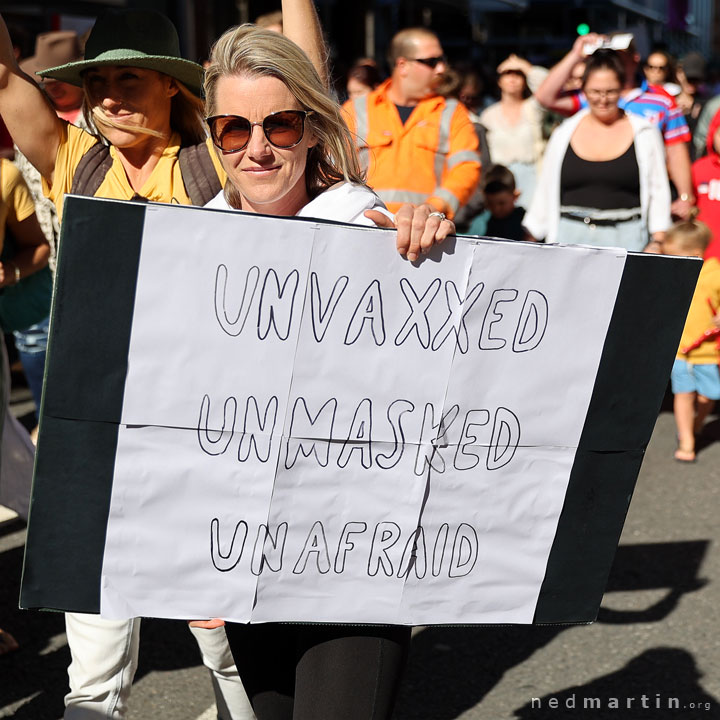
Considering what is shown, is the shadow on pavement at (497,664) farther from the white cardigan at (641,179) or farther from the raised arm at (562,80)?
the raised arm at (562,80)

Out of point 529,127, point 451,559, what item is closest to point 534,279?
point 451,559

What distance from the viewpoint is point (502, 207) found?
834cm

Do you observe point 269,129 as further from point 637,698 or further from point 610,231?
point 610,231

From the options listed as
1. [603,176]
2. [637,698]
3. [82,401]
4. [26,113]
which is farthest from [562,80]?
[82,401]

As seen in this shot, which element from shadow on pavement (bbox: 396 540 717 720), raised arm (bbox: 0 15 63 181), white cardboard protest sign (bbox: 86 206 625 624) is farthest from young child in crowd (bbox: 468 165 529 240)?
white cardboard protest sign (bbox: 86 206 625 624)

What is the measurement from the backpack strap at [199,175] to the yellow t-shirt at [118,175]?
0.01 metres

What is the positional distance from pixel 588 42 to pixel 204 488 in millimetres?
5613

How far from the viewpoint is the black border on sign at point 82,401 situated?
1.87 metres

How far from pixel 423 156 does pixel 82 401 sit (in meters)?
4.00

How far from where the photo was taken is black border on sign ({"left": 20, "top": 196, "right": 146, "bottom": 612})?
187 centimetres

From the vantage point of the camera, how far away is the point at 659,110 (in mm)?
7559

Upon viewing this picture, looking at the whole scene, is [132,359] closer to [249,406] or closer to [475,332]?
[249,406]

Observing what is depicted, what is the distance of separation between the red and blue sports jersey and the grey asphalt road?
3567 mm

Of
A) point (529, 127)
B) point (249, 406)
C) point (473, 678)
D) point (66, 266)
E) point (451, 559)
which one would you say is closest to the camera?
point (66, 266)
